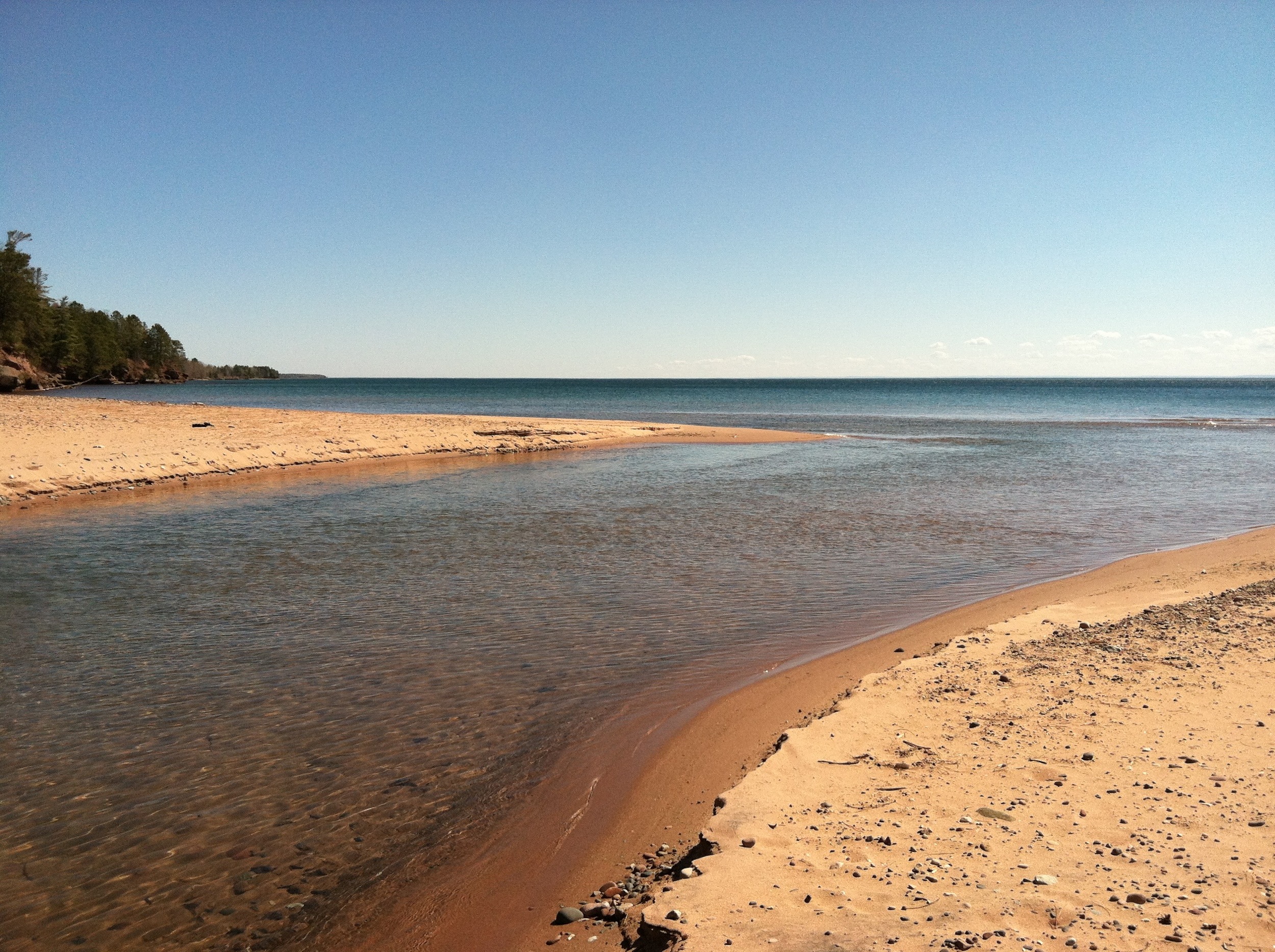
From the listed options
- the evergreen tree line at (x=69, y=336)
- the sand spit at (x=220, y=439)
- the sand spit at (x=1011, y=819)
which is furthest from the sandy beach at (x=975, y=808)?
the evergreen tree line at (x=69, y=336)

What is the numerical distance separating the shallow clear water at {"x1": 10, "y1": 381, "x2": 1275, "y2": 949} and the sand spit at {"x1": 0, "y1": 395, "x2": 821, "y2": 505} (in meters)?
3.21

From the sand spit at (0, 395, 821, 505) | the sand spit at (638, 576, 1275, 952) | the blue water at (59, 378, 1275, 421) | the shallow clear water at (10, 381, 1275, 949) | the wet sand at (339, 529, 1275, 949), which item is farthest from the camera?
the blue water at (59, 378, 1275, 421)

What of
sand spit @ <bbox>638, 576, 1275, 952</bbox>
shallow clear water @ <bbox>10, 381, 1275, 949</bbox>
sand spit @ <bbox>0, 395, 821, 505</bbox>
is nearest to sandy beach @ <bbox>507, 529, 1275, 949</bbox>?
sand spit @ <bbox>638, 576, 1275, 952</bbox>

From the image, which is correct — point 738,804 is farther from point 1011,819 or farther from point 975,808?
point 1011,819

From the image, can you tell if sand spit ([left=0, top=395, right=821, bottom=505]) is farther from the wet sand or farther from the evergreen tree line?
the evergreen tree line

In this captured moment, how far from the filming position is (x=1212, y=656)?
741 centimetres

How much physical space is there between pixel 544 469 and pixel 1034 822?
25.5m

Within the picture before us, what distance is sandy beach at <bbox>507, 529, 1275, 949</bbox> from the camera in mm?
3734

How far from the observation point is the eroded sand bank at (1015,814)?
145 inches

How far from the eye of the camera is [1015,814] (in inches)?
187

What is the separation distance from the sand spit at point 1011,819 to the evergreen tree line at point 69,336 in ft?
339

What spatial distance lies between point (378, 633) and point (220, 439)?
2523 centimetres

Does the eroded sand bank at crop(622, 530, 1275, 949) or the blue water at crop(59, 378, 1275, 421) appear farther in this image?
the blue water at crop(59, 378, 1275, 421)

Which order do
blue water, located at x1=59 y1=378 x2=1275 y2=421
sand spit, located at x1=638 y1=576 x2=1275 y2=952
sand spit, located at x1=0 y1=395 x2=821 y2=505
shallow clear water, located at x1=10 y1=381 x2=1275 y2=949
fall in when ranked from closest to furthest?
sand spit, located at x1=638 y1=576 x2=1275 y2=952
shallow clear water, located at x1=10 y1=381 x2=1275 y2=949
sand spit, located at x1=0 y1=395 x2=821 y2=505
blue water, located at x1=59 y1=378 x2=1275 y2=421
